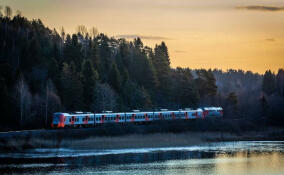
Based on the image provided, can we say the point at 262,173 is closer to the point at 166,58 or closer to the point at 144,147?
the point at 144,147

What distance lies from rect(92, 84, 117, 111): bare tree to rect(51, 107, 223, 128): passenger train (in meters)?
5.07

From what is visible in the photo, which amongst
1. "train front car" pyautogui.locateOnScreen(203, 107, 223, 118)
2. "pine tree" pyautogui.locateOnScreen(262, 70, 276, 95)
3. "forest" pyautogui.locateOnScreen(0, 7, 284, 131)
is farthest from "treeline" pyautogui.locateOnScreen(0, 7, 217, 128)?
"pine tree" pyautogui.locateOnScreen(262, 70, 276, 95)

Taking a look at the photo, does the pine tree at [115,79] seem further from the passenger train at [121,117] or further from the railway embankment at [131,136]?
the railway embankment at [131,136]

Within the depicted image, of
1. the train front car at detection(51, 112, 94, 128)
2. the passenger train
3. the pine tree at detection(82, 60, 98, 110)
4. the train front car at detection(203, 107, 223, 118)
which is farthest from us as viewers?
the train front car at detection(203, 107, 223, 118)

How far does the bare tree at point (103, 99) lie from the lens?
113 metres

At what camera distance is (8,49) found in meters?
132

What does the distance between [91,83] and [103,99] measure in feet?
21.3

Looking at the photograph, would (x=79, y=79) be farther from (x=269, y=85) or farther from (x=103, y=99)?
(x=269, y=85)

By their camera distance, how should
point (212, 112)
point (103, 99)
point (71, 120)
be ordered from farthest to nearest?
point (212, 112), point (103, 99), point (71, 120)

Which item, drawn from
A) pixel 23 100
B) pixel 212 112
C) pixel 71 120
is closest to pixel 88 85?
pixel 71 120

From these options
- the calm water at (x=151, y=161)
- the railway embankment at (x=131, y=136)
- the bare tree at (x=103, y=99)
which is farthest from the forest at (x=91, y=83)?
the calm water at (x=151, y=161)

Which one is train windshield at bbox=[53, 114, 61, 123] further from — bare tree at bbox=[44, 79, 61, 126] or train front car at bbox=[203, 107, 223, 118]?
train front car at bbox=[203, 107, 223, 118]

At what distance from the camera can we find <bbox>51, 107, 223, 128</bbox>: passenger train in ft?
315

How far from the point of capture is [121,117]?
107 meters
